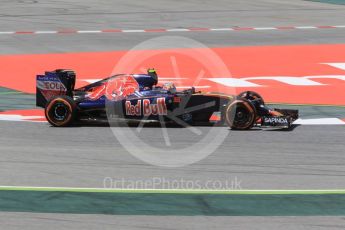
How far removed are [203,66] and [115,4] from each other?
19.2 metres


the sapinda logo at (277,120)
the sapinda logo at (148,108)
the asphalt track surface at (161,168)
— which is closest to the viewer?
the asphalt track surface at (161,168)

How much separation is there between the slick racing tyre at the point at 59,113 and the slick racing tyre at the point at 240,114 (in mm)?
3363

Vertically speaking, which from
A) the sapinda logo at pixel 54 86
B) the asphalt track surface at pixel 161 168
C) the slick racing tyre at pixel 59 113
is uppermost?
the sapinda logo at pixel 54 86

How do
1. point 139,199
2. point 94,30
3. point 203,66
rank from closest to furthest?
1. point 139,199
2. point 203,66
3. point 94,30

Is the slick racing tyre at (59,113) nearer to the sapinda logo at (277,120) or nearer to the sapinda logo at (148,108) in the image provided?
the sapinda logo at (148,108)

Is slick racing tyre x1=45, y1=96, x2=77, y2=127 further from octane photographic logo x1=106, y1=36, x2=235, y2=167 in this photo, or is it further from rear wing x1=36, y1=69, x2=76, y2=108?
octane photographic logo x1=106, y1=36, x2=235, y2=167

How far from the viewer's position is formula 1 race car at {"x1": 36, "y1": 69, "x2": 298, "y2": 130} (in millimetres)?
18656

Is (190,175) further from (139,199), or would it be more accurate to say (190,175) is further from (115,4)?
(115,4)

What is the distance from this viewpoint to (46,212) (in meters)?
12.2

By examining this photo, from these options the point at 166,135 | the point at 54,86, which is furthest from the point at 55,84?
the point at 166,135

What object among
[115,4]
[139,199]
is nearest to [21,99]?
[139,199]

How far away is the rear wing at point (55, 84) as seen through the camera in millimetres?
19656

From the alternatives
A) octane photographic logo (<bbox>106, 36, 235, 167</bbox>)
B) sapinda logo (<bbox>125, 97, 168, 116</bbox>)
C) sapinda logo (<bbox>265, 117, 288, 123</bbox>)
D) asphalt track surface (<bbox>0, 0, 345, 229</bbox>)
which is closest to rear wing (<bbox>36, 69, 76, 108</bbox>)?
asphalt track surface (<bbox>0, 0, 345, 229</bbox>)

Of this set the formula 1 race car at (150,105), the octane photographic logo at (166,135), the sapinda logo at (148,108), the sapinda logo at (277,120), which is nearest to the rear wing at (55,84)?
the formula 1 race car at (150,105)
